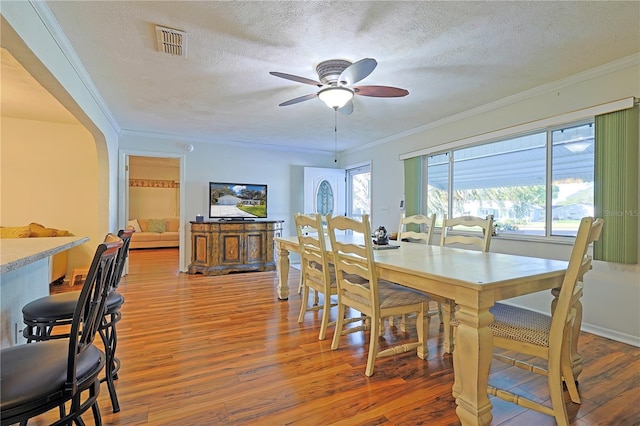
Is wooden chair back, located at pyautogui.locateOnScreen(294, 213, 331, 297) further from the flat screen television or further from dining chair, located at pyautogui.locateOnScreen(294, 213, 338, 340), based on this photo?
the flat screen television

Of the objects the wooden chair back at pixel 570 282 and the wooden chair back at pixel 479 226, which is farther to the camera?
the wooden chair back at pixel 479 226

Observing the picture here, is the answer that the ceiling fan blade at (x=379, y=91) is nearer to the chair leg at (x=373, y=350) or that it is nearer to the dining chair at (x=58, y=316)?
the chair leg at (x=373, y=350)

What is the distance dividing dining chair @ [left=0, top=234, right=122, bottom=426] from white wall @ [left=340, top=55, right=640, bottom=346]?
11.7 ft

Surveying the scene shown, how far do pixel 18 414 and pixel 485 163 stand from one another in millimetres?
4300

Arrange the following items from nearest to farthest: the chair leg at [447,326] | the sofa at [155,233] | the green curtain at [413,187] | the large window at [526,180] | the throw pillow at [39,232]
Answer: the chair leg at [447,326] → the large window at [526,180] → the throw pillow at [39,232] → the green curtain at [413,187] → the sofa at [155,233]

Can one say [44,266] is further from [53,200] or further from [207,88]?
[53,200]

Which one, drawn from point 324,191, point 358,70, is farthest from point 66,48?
point 324,191

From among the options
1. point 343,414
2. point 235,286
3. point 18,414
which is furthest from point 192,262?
point 18,414

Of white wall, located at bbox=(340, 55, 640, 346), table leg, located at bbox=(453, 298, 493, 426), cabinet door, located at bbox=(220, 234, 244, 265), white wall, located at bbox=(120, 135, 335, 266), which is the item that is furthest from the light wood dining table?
white wall, located at bbox=(120, 135, 335, 266)

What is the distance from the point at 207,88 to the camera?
3252 mm

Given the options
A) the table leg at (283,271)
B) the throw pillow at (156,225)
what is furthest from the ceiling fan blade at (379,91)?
the throw pillow at (156,225)

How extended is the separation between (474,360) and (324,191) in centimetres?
504

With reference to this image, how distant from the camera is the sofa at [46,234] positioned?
12.6ft

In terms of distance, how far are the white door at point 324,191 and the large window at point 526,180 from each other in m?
2.33
